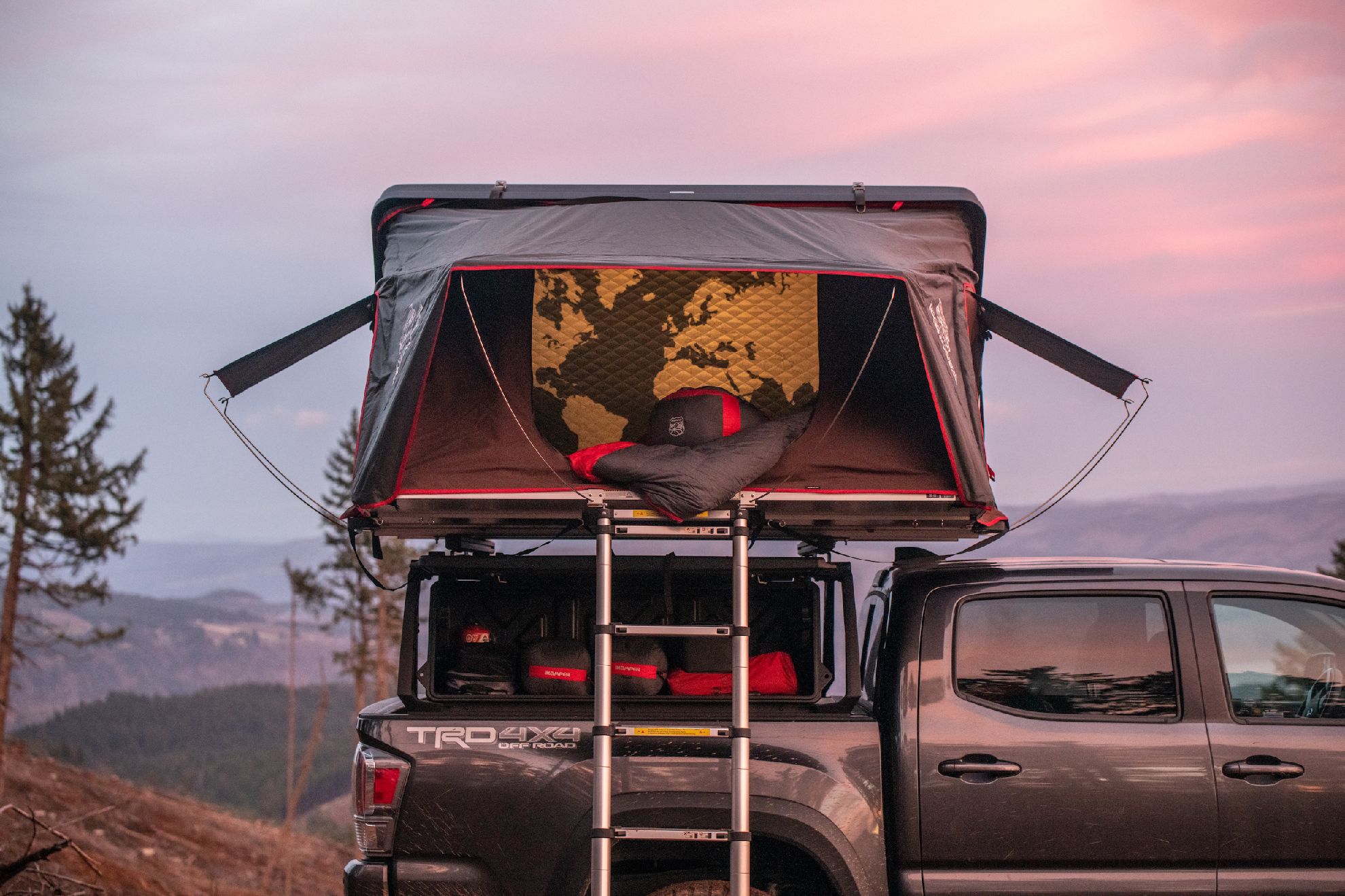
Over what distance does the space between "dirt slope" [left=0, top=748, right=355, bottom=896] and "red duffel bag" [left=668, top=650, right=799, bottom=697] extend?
27447 mm

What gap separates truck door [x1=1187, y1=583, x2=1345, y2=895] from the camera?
452cm

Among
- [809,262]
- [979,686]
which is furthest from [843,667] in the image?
[809,262]

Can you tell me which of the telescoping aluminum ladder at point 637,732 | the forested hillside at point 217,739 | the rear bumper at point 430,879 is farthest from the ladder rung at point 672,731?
the forested hillside at point 217,739

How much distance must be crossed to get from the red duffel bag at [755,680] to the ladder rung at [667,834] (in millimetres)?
617

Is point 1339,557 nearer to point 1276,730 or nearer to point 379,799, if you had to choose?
point 1276,730

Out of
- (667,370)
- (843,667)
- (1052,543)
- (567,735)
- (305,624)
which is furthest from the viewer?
(1052,543)

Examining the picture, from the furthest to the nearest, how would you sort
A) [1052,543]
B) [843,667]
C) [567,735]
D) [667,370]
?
[1052,543] → [667,370] → [843,667] → [567,735]

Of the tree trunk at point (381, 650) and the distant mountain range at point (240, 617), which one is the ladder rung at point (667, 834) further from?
the distant mountain range at point (240, 617)

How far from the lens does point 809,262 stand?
4742 millimetres

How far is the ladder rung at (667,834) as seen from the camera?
437cm

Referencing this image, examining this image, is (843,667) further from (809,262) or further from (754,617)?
(809,262)

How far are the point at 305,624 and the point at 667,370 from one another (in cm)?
4508

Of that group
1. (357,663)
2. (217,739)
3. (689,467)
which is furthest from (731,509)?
(217,739)

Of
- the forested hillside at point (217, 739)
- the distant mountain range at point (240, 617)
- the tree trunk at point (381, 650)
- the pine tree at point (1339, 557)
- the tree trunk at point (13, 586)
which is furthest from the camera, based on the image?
the distant mountain range at point (240, 617)
